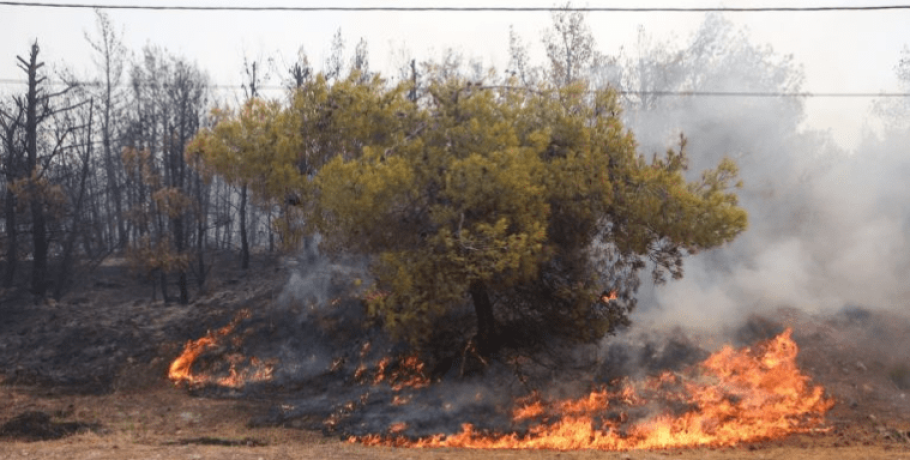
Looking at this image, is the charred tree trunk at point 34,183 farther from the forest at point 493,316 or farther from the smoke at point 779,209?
the smoke at point 779,209

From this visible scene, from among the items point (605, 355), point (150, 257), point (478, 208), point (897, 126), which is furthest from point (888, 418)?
point (897, 126)

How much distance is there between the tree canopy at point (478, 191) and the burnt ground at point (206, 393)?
9.15 ft

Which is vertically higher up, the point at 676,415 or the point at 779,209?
the point at 779,209

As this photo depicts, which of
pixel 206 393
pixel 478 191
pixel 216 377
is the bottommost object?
pixel 206 393

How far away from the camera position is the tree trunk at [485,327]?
13.5 m

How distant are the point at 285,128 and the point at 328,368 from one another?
6103mm

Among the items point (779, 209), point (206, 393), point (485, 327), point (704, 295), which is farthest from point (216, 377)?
point (779, 209)

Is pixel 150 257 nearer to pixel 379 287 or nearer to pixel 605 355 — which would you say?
pixel 379 287

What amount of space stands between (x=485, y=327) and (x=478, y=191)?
3.64 metres

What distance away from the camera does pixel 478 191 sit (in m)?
11.1

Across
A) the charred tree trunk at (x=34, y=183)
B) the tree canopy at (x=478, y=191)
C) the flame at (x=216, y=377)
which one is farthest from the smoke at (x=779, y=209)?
the charred tree trunk at (x=34, y=183)

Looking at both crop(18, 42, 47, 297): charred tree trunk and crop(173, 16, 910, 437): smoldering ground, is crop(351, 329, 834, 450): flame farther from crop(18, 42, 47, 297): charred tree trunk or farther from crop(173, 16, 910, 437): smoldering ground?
crop(18, 42, 47, 297): charred tree trunk

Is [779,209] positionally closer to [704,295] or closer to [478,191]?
[704,295]

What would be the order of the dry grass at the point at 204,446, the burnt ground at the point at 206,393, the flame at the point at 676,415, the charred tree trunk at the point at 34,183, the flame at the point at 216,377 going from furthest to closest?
the charred tree trunk at the point at 34,183 < the flame at the point at 216,377 < the flame at the point at 676,415 < the burnt ground at the point at 206,393 < the dry grass at the point at 204,446
